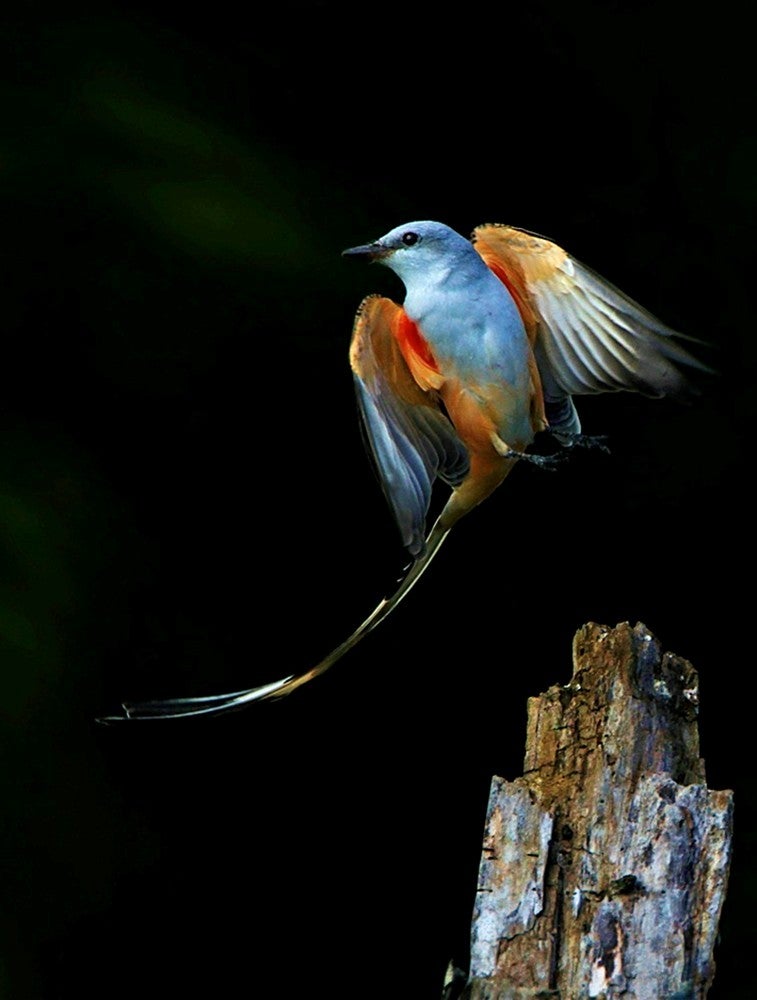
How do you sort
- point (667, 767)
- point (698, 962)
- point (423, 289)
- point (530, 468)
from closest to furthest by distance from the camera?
point (698, 962) < point (667, 767) < point (423, 289) < point (530, 468)

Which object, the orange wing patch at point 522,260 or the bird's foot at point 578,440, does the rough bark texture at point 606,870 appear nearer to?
the bird's foot at point 578,440

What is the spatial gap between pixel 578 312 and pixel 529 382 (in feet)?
0.60

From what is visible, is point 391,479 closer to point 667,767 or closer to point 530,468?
point 667,767

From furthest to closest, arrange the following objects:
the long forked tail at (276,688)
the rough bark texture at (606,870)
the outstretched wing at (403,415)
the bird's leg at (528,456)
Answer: the long forked tail at (276,688), the outstretched wing at (403,415), the bird's leg at (528,456), the rough bark texture at (606,870)

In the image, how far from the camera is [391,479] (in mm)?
2744

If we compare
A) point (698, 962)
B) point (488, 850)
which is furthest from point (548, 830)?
point (698, 962)

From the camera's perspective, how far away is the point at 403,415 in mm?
2883

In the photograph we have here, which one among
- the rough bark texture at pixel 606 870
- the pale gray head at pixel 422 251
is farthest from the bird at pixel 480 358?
the rough bark texture at pixel 606 870

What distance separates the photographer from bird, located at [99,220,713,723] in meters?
2.70

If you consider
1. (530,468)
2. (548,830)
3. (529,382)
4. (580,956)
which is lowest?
(580,956)

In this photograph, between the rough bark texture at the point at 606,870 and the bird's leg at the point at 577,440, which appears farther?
the bird's leg at the point at 577,440

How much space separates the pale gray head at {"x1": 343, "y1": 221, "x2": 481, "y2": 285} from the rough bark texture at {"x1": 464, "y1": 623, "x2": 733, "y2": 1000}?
801 millimetres

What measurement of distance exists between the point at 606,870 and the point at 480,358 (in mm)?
914

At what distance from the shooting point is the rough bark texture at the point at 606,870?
2.09 m
